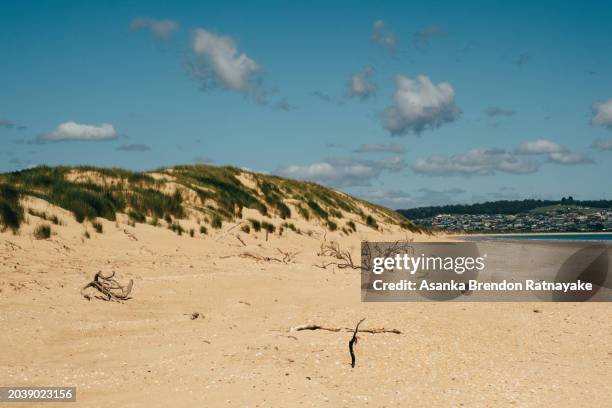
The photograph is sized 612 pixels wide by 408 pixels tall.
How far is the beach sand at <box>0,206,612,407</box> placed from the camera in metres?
6.71

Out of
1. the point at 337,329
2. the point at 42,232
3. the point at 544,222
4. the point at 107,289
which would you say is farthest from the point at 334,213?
the point at 544,222

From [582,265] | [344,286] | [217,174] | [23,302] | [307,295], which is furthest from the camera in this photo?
[217,174]

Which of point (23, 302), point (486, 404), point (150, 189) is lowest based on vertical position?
point (486, 404)

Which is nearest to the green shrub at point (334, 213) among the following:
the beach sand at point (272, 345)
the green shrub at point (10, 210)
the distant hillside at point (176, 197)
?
the distant hillside at point (176, 197)

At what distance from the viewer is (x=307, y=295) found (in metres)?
12.7

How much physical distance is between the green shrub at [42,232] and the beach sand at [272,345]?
5.18 ft

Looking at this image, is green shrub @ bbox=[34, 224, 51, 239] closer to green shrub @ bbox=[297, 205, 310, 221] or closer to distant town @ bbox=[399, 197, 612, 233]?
green shrub @ bbox=[297, 205, 310, 221]

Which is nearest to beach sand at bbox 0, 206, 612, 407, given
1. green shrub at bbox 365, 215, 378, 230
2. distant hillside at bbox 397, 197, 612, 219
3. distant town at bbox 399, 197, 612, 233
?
green shrub at bbox 365, 215, 378, 230

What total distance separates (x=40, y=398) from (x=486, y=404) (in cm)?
491

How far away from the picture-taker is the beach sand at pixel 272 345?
6.71 metres

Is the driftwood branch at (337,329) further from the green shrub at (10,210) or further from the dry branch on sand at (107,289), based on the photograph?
the green shrub at (10,210)

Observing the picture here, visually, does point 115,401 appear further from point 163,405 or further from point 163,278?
point 163,278

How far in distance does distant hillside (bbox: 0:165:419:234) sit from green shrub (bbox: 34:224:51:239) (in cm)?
51

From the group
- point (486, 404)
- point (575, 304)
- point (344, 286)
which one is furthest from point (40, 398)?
point (575, 304)
